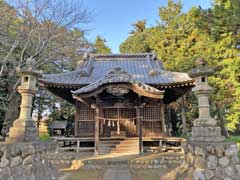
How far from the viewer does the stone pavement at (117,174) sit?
5392 millimetres

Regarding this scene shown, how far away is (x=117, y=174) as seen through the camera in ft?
19.1

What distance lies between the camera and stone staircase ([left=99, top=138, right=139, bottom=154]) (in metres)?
8.99

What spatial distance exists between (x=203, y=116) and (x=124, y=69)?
320 inches

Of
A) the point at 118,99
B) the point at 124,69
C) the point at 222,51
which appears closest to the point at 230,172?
Result: the point at 118,99

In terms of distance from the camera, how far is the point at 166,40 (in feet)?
58.9

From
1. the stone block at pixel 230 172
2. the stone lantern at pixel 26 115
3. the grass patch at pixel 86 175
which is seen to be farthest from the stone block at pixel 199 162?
the stone lantern at pixel 26 115

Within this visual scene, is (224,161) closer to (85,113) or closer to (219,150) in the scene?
(219,150)

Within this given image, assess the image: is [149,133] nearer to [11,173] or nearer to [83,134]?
[83,134]

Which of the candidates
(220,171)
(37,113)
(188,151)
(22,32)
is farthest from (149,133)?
(37,113)

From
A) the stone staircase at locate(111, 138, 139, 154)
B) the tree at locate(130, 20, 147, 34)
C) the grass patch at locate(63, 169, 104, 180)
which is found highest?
the tree at locate(130, 20, 147, 34)

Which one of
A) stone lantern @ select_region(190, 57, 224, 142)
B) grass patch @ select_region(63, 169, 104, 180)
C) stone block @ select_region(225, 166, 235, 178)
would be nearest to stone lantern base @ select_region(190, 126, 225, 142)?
stone lantern @ select_region(190, 57, 224, 142)

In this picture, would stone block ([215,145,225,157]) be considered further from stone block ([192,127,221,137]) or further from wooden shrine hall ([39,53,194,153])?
wooden shrine hall ([39,53,194,153])

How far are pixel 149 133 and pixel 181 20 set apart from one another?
12.0m

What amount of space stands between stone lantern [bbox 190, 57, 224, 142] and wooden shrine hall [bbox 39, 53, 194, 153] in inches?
143
